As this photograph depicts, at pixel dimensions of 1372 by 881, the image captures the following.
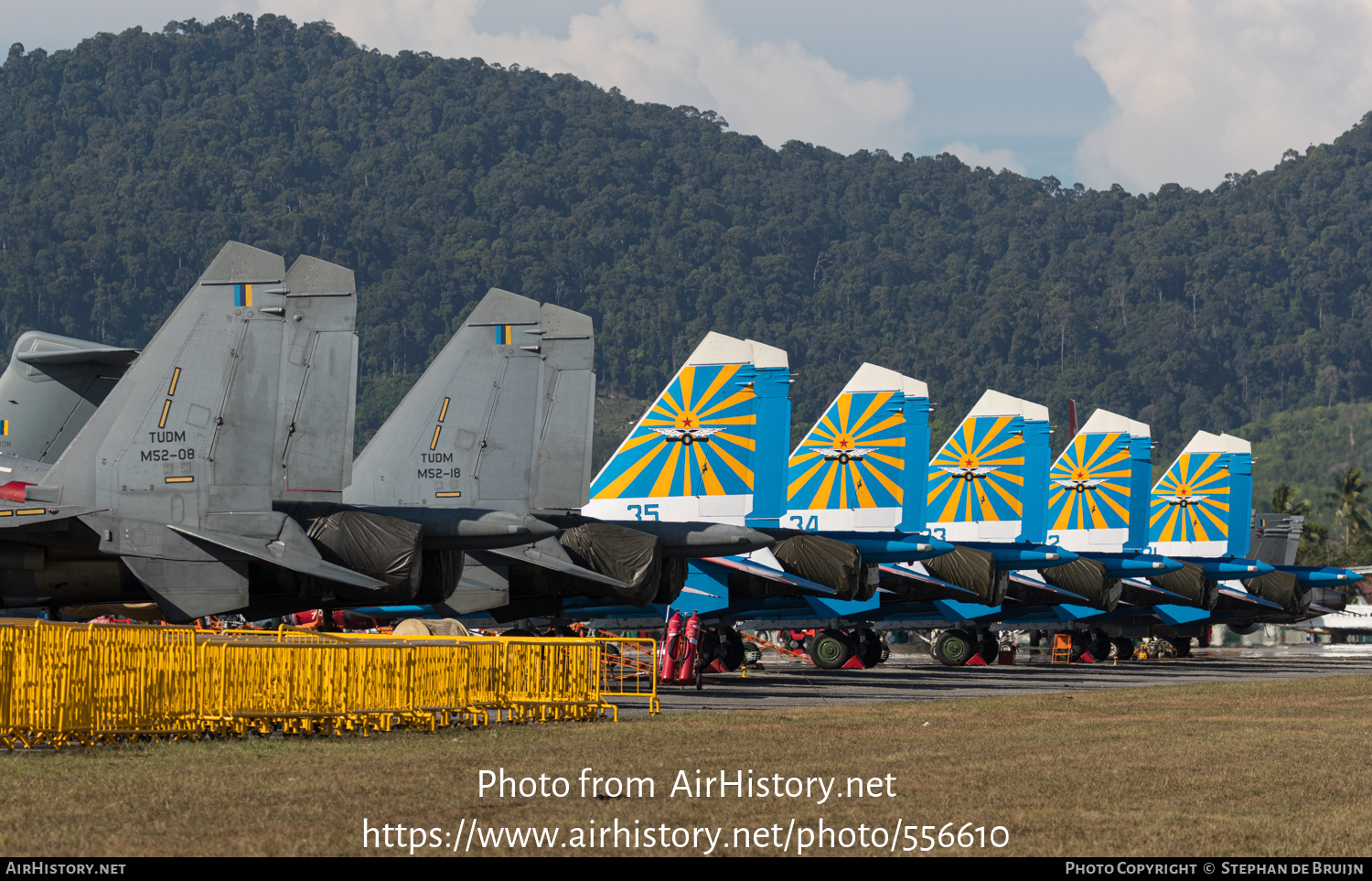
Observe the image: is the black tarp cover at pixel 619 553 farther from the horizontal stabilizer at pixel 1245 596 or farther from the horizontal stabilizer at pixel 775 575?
the horizontal stabilizer at pixel 1245 596

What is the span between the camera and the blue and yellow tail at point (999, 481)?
132ft

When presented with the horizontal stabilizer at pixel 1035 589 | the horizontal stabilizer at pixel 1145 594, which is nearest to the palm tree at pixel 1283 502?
the horizontal stabilizer at pixel 1145 594

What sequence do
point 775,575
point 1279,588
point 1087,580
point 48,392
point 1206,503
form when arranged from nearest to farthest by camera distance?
point 48,392 < point 775,575 < point 1087,580 < point 1206,503 < point 1279,588

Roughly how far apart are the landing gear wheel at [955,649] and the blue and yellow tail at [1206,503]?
35.2 ft

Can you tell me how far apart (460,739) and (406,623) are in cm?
593

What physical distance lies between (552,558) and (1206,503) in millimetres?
31552

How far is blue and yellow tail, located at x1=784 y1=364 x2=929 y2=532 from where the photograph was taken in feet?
115

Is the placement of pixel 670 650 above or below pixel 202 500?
below

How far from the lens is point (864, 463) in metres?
35.5

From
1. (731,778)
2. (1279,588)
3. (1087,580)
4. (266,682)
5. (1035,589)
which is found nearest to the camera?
(731,778)

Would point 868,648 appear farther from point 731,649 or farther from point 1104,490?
point 1104,490

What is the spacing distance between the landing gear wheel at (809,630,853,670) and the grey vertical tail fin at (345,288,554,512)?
17233 millimetres

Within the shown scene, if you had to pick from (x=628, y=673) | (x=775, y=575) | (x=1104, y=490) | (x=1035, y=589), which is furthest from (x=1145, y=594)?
(x=628, y=673)
